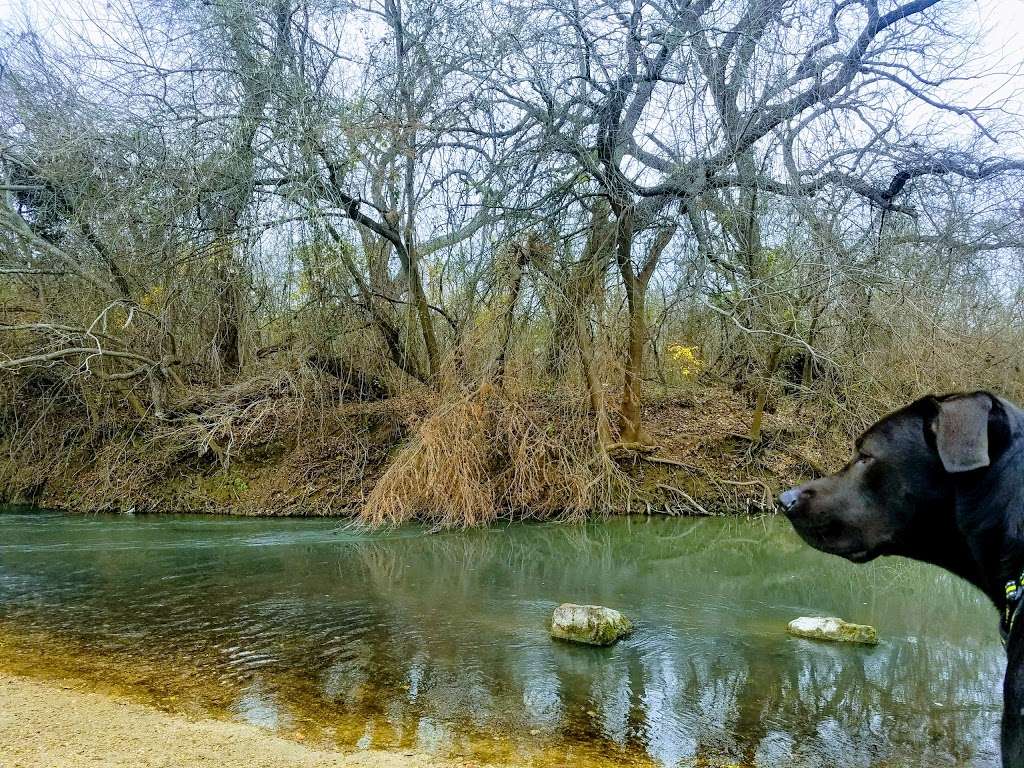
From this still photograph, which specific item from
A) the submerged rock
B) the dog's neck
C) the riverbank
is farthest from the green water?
the dog's neck

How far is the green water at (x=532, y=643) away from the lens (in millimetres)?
3871

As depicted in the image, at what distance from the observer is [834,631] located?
5.46 metres

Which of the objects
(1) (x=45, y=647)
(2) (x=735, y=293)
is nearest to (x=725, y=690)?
(1) (x=45, y=647)

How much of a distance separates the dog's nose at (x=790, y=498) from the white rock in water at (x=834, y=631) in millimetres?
3300

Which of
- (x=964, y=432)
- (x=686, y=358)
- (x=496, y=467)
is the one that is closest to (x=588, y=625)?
(x=964, y=432)

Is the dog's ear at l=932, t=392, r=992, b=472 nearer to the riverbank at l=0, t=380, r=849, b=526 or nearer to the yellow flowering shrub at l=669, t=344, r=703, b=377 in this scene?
the riverbank at l=0, t=380, r=849, b=526

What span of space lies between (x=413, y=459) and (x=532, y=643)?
492 centimetres

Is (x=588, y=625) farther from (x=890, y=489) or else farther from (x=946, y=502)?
(x=946, y=502)

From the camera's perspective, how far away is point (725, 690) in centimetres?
451

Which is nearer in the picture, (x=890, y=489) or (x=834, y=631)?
(x=890, y=489)

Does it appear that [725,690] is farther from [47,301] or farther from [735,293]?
[47,301]

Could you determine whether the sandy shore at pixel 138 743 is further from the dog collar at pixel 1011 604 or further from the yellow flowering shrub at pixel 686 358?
the yellow flowering shrub at pixel 686 358

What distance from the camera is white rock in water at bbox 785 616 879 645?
5.42m

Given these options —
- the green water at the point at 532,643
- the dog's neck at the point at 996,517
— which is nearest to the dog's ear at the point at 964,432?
the dog's neck at the point at 996,517
